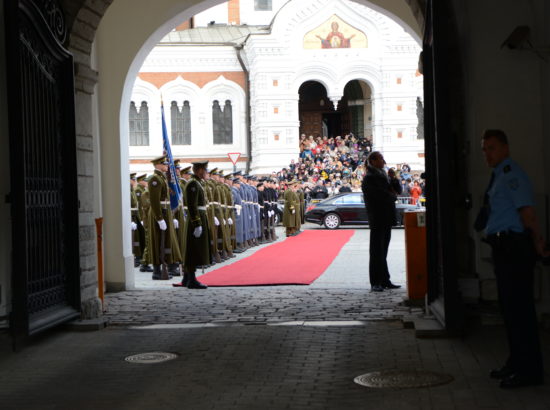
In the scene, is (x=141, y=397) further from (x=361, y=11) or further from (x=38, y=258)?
(x=361, y=11)

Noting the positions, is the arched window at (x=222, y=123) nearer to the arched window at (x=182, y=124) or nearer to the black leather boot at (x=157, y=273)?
the arched window at (x=182, y=124)

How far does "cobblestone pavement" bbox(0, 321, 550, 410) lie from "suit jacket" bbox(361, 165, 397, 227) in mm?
3172

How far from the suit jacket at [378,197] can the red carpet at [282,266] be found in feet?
6.21

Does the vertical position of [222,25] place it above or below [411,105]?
above

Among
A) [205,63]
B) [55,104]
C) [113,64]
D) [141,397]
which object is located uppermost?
[205,63]

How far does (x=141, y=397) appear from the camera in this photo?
5.96m

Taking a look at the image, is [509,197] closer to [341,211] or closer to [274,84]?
[341,211]

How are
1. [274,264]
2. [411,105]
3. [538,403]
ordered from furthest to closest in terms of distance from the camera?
[411,105] → [274,264] → [538,403]

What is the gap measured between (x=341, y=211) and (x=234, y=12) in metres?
24.2

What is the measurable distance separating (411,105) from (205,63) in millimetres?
10836

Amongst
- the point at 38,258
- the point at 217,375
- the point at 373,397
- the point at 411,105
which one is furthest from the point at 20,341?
the point at 411,105

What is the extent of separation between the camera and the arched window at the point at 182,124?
48.7 metres

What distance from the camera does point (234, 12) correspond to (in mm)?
53750

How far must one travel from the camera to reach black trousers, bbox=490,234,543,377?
583 centimetres
